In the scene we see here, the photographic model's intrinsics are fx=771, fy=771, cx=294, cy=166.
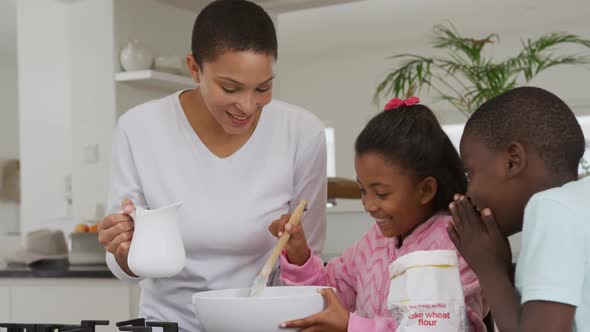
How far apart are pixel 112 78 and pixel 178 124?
8.36ft

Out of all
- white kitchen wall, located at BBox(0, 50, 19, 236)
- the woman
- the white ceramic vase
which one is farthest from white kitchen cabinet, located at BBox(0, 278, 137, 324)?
white kitchen wall, located at BBox(0, 50, 19, 236)

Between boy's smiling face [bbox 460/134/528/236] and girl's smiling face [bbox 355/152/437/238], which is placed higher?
boy's smiling face [bbox 460/134/528/236]

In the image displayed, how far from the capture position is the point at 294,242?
1.41m

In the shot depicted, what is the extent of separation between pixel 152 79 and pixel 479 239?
9.89ft

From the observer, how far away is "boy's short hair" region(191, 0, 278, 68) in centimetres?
134

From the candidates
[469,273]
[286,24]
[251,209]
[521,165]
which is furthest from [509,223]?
[286,24]

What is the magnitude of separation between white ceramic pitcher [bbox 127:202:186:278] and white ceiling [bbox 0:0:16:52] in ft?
16.2

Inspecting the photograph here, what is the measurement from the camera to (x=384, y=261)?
1.36 m

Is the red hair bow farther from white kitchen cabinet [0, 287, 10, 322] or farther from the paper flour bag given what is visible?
white kitchen cabinet [0, 287, 10, 322]

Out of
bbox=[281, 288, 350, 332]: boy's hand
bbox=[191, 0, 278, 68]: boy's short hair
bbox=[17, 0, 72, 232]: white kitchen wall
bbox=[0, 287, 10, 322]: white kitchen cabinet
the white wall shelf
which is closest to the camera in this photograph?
bbox=[281, 288, 350, 332]: boy's hand

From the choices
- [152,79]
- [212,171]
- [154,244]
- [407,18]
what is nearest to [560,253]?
[154,244]

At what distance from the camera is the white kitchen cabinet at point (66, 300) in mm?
3076

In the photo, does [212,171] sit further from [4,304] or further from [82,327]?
[4,304]

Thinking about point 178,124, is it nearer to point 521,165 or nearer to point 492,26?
point 521,165
